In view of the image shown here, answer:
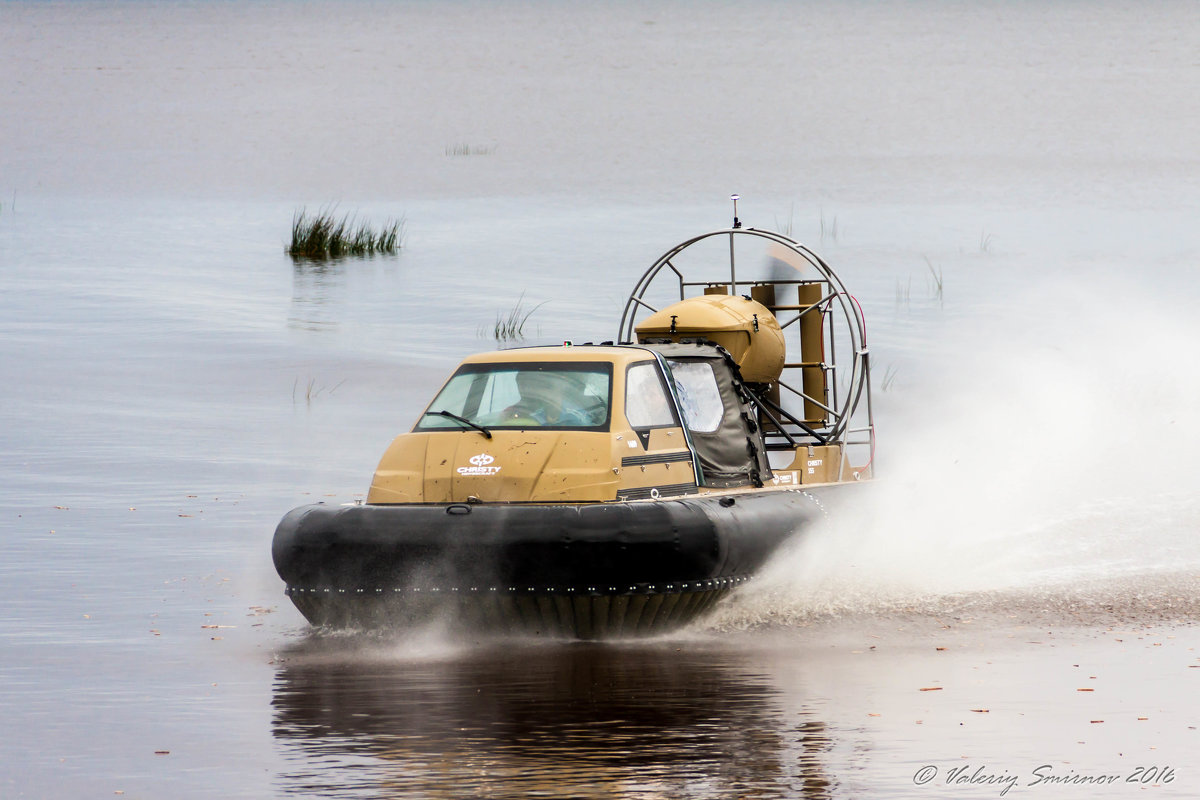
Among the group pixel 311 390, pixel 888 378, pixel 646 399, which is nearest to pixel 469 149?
pixel 888 378

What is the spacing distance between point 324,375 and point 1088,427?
29.2 feet

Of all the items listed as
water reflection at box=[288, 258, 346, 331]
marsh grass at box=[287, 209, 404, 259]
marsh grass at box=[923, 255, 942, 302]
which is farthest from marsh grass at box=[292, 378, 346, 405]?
marsh grass at box=[287, 209, 404, 259]

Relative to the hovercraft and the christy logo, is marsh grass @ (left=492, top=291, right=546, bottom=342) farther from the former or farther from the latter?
the christy logo

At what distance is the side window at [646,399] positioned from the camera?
11.6 meters

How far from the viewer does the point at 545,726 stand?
854 centimetres

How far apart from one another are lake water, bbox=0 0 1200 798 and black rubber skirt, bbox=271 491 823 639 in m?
0.21

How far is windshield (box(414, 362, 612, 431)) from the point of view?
11.5 meters

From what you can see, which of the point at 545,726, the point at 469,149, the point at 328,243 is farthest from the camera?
the point at 469,149

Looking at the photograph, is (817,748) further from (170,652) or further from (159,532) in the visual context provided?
(159,532)

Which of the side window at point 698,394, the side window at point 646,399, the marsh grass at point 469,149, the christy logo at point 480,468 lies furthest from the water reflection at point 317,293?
the marsh grass at point 469,149

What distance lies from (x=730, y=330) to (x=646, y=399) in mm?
1795

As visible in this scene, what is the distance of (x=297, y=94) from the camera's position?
87500 mm

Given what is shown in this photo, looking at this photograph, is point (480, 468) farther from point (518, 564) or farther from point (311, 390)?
point (311, 390)

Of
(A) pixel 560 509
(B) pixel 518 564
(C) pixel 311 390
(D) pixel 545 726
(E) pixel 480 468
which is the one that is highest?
(C) pixel 311 390
